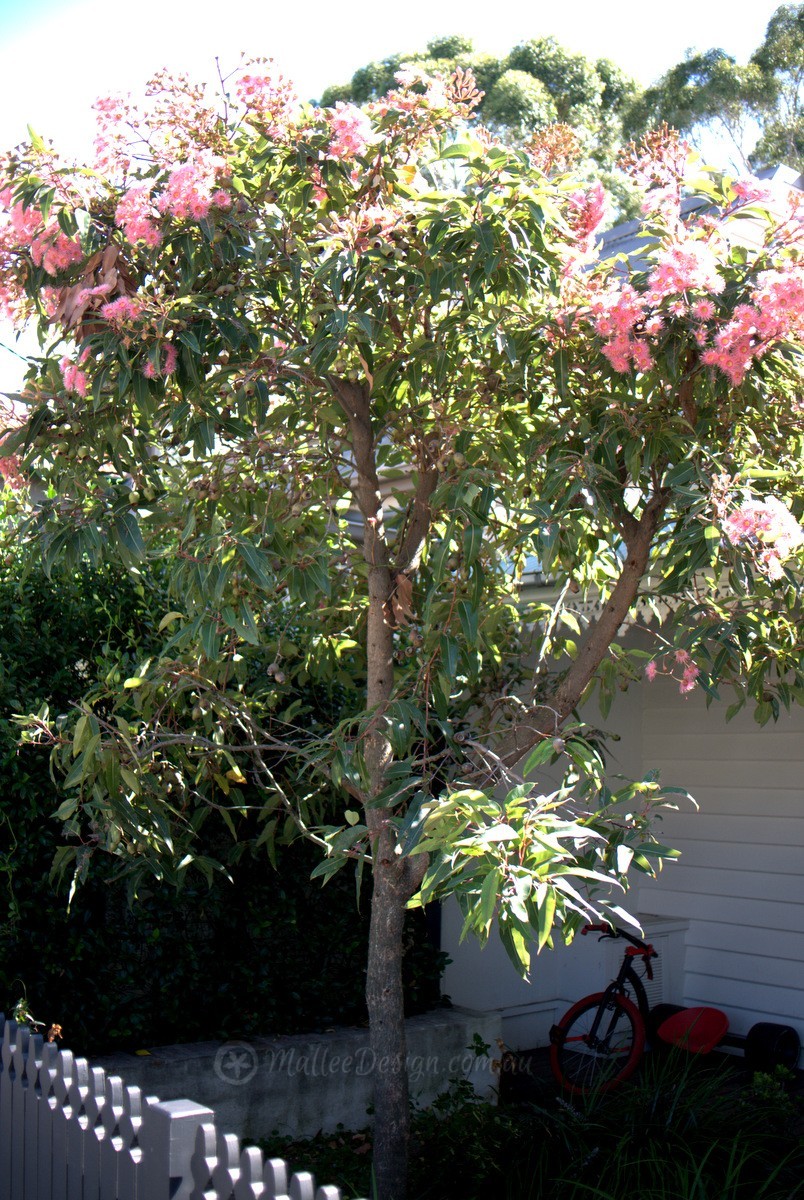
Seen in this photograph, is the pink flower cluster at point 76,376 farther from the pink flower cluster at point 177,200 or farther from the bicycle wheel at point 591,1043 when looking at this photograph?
the bicycle wheel at point 591,1043

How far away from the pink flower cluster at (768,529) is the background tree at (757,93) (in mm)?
31571

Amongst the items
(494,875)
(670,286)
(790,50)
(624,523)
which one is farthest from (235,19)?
Answer: (790,50)

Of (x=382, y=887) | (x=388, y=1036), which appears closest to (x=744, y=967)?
(x=388, y=1036)

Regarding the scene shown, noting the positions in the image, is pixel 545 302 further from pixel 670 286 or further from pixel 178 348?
pixel 178 348

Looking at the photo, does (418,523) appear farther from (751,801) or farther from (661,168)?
(751,801)

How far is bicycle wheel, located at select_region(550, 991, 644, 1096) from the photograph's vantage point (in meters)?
6.09

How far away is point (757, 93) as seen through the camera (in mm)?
32094

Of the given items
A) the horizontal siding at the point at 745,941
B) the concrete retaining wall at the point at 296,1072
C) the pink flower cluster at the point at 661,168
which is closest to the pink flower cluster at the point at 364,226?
the pink flower cluster at the point at 661,168

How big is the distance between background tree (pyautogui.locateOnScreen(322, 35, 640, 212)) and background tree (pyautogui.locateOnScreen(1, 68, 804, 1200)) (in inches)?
1154

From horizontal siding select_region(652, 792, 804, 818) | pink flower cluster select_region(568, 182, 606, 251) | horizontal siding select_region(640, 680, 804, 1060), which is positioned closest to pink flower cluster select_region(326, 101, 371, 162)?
pink flower cluster select_region(568, 182, 606, 251)

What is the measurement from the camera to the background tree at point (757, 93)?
105 ft

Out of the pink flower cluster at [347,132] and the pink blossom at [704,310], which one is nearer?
the pink blossom at [704,310]

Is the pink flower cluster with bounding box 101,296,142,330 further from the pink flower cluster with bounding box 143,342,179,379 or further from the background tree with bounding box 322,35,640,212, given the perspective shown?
the background tree with bounding box 322,35,640,212

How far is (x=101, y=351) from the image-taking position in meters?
3.53
